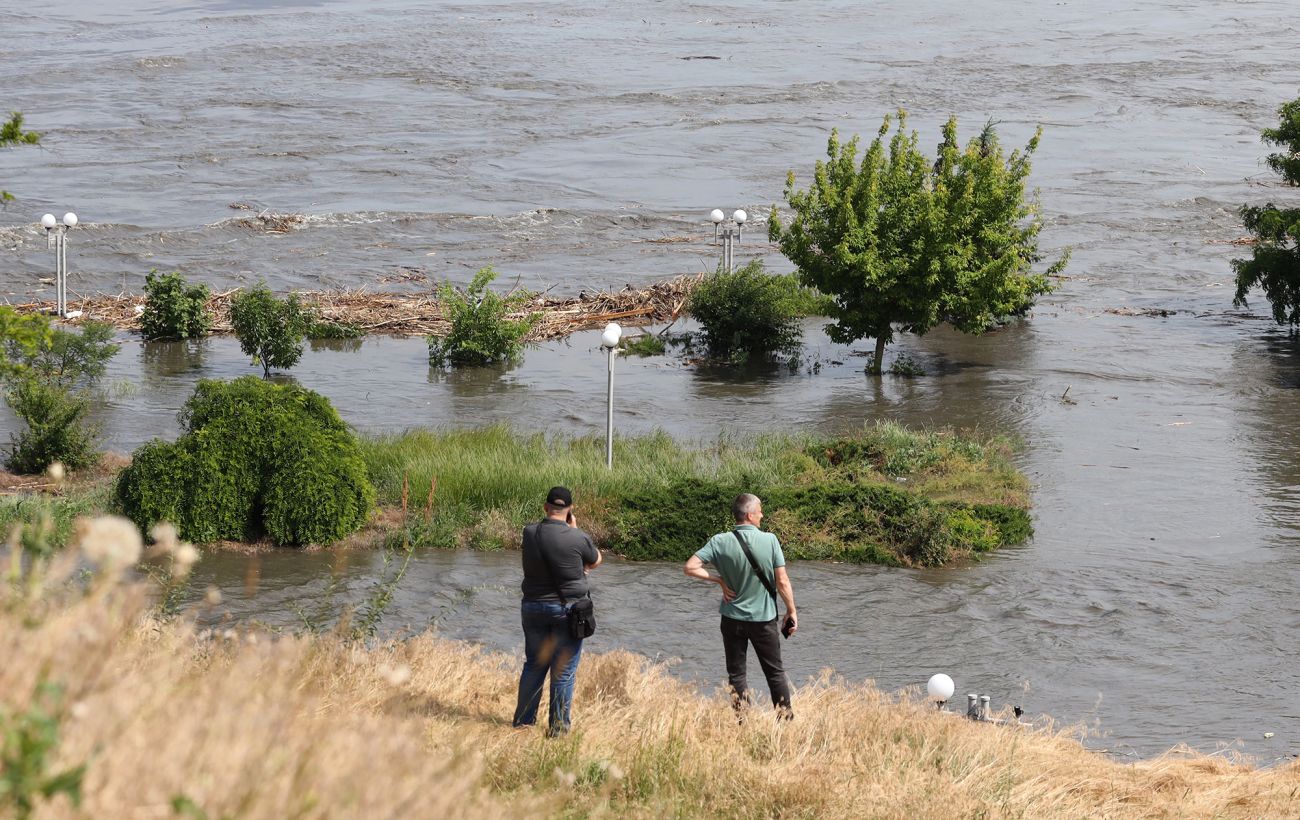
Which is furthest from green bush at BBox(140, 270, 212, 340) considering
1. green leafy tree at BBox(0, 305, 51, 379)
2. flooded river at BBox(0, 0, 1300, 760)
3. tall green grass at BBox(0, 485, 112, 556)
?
green leafy tree at BBox(0, 305, 51, 379)

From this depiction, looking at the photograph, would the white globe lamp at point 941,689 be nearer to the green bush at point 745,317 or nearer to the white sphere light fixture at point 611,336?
the white sphere light fixture at point 611,336

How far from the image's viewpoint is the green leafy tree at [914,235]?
2552cm

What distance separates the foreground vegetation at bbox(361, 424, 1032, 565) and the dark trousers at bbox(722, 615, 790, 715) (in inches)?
222

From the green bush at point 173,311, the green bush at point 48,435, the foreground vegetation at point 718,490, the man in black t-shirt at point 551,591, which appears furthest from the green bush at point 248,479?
the green bush at point 173,311

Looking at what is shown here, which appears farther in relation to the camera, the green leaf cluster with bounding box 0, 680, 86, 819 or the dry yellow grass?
the dry yellow grass

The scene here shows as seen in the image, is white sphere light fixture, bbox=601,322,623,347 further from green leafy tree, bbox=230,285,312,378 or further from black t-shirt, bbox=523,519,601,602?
green leafy tree, bbox=230,285,312,378

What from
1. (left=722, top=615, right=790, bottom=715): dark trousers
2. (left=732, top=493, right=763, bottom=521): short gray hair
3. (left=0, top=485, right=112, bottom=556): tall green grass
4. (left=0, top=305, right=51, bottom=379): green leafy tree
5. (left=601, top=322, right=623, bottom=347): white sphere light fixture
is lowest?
(left=0, top=485, right=112, bottom=556): tall green grass

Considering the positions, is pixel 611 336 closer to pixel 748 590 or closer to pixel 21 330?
pixel 748 590

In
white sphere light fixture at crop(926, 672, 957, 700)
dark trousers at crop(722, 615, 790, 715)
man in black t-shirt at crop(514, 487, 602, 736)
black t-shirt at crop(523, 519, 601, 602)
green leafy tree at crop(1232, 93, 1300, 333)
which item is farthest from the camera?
green leafy tree at crop(1232, 93, 1300, 333)

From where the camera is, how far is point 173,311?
Answer: 29406mm

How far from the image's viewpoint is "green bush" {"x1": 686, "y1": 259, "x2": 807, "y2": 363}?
28.6 meters

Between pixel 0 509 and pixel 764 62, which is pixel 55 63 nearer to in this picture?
pixel 764 62

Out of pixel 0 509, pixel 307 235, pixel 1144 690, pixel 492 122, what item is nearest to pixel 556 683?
pixel 1144 690

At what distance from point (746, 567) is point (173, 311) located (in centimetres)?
2277
